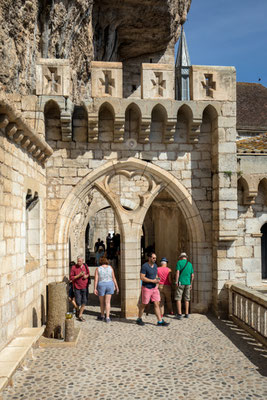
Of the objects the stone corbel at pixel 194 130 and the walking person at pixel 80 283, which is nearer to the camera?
the walking person at pixel 80 283

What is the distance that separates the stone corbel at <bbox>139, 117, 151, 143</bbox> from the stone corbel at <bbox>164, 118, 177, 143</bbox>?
0.37 metres

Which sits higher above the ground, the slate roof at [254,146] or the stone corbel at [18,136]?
the slate roof at [254,146]

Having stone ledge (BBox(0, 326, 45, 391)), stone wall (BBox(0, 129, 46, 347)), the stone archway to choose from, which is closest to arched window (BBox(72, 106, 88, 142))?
the stone archway

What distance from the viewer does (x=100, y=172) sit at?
7633 millimetres

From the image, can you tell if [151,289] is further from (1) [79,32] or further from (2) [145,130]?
(1) [79,32]

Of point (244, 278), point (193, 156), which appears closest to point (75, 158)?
point (193, 156)

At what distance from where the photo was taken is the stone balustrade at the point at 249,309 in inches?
229

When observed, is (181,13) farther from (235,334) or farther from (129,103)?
(235,334)

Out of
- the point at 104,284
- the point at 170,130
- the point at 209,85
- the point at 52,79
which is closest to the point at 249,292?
the point at 104,284

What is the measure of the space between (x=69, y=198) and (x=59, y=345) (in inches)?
112

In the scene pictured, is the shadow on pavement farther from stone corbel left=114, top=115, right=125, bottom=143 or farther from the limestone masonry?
stone corbel left=114, top=115, right=125, bottom=143

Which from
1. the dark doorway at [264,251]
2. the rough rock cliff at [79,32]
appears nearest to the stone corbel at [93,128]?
the rough rock cliff at [79,32]

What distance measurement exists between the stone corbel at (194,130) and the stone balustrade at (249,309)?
9.76 ft

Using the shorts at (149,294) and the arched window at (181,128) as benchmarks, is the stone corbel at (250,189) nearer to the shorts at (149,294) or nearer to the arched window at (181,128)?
the arched window at (181,128)
